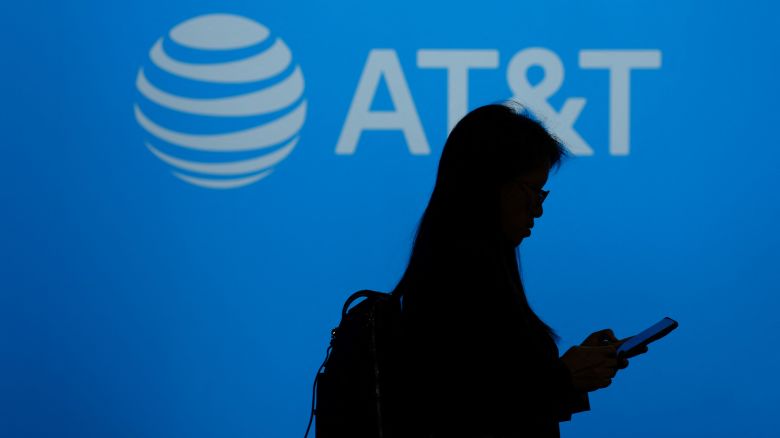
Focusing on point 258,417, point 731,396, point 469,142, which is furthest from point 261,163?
point 731,396

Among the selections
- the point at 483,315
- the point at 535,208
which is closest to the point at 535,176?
the point at 535,208

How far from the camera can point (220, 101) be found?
2.83 m

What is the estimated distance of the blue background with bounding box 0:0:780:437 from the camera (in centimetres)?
281

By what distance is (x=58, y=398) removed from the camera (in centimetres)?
287

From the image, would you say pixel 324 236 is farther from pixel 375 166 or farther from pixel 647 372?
pixel 647 372

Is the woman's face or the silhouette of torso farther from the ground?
the woman's face

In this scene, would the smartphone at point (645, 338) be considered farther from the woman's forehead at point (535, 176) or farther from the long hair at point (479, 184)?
the woman's forehead at point (535, 176)

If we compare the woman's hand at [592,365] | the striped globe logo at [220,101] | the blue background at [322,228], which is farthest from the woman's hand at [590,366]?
the striped globe logo at [220,101]

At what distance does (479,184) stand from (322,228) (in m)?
1.58

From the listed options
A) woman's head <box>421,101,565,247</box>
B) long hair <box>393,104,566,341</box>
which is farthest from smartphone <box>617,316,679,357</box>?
woman's head <box>421,101,565,247</box>

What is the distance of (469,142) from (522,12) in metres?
1.63

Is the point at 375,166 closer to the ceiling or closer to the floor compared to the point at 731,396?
closer to the ceiling

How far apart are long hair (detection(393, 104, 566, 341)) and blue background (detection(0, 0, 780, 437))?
1.48 meters

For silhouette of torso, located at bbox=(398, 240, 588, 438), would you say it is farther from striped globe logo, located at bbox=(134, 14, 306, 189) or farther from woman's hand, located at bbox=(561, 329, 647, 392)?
striped globe logo, located at bbox=(134, 14, 306, 189)
